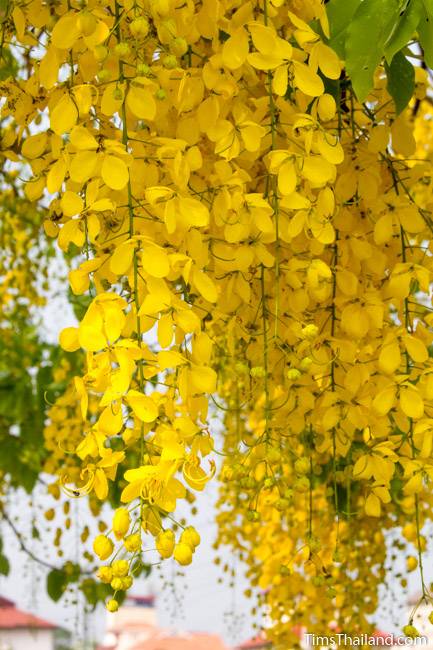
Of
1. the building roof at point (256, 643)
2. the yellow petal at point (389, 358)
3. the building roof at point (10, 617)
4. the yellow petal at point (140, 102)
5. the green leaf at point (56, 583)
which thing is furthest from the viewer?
the building roof at point (10, 617)

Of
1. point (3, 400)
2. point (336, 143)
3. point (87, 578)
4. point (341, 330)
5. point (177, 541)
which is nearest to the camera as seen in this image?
point (177, 541)

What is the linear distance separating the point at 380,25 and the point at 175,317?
1.01ft

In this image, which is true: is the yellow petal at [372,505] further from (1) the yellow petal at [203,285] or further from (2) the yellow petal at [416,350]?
(1) the yellow petal at [203,285]

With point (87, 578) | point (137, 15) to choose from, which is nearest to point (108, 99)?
point (137, 15)

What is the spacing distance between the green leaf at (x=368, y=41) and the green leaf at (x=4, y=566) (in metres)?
1.46

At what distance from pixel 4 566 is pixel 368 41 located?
150cm

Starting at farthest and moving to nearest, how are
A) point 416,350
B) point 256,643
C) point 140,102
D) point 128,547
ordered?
point 256,643 < point 416,350 < point 140,102 < point 128,547

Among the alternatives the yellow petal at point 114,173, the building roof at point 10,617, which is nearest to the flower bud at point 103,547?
the yellow petal at point 114,173

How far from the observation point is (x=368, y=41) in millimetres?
862

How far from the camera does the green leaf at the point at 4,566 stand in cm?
205

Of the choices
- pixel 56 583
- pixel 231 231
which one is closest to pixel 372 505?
pixel 231 231

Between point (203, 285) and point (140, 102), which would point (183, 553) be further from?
point (140, 102)

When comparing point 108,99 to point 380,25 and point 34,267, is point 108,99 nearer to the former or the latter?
point 380,25

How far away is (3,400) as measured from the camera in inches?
87.0
